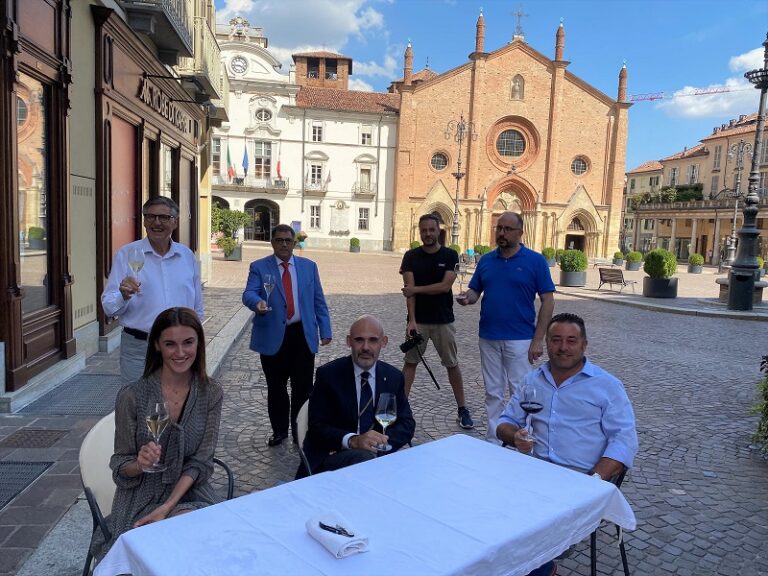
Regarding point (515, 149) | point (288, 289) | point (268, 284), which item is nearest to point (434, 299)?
point (288, 289)

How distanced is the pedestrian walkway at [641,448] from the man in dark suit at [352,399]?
3.59 feet

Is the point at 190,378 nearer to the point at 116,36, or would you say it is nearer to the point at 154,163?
the point at 116,36

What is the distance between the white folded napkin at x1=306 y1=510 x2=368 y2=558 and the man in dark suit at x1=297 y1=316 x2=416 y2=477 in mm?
1308

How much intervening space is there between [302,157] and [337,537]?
46.8m

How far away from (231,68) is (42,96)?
4285cm

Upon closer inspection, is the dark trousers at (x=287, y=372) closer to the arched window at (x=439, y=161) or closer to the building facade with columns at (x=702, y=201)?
the arched window at (x=439, y=161)

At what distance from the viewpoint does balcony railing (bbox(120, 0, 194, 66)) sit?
26.5 feet

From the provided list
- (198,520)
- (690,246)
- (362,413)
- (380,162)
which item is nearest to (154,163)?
(362,413)

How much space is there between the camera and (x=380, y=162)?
47781mm

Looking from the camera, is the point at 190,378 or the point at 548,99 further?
the point at 548,99

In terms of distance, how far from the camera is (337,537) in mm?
1820

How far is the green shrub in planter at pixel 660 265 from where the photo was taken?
1833 centimetres

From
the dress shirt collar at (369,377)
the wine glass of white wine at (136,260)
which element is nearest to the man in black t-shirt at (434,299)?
the dress shirt collar at (369,377)

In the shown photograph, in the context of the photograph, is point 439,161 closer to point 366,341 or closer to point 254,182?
point 254,182
